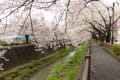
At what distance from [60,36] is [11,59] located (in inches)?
216

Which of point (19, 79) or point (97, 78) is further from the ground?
point (97, 78)

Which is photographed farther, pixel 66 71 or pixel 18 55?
pixel 18 55

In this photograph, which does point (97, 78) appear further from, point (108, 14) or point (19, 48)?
point (108, 14)

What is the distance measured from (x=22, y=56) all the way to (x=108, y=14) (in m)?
17.9

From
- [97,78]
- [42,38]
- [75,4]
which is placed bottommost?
[97,78]

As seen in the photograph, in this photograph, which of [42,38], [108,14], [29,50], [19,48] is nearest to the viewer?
[42,38]

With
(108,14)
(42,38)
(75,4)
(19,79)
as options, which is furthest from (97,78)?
(108,14)

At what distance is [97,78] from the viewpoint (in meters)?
15.7

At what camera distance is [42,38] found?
2291cm

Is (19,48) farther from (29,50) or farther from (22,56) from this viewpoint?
(29,50)

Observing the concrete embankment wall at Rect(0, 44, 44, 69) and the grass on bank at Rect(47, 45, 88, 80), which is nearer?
the grass on bank at Rect(47, 45, 88, 80)

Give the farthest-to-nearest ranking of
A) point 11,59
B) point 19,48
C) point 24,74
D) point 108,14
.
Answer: point 108,14 → point 19,48 → point 11,59 → point 24,74

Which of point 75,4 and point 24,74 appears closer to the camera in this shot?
point 75,4

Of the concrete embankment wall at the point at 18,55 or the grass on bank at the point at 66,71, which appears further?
the concrete embankment wall at the point at 18,55
